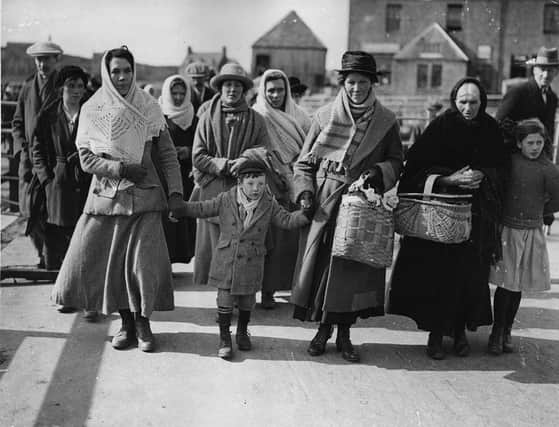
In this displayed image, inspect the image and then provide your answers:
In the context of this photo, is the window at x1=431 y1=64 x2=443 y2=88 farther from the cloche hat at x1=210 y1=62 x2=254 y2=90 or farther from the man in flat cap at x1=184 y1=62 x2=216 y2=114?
the cloche hat at x1=210 y1=62 x2=254 y2=90

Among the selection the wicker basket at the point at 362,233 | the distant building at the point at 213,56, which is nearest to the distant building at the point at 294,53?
the distant building at the point at 213,56

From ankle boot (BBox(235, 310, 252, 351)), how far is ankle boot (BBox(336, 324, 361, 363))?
0.63 meters

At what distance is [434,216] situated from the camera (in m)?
4.52

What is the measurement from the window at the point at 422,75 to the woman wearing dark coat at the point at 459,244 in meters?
44.6

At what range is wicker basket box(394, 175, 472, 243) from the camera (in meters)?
4.50

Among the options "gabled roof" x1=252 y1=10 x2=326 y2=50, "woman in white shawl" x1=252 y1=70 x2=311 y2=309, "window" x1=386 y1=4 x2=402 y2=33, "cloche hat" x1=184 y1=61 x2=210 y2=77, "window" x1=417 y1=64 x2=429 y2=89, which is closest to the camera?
"woman in white shawl" x1=252 y1=70 x2=311 y2=309

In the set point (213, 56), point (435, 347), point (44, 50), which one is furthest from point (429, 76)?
point (435, 347)

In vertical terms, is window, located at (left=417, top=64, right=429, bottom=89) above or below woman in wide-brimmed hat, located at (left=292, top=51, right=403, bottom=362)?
above

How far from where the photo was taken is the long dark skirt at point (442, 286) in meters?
4.85

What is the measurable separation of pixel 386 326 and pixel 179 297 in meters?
1.85

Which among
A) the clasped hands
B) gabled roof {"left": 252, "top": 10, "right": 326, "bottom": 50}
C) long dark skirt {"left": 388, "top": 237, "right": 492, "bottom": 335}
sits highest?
gabled roof {"left": 252, "top": 10, "right": 326, "bottom": 50}

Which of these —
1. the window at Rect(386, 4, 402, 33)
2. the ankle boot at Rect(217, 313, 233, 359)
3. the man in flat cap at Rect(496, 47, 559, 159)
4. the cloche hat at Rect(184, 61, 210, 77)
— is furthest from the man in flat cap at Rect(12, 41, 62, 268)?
the window at Rect(386, 4, 402, 33)

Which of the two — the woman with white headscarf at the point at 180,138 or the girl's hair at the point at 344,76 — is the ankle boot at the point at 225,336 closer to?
→ the girl's hair at the point at 344,76

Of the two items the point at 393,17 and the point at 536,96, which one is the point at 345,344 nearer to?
the point at 536,96
